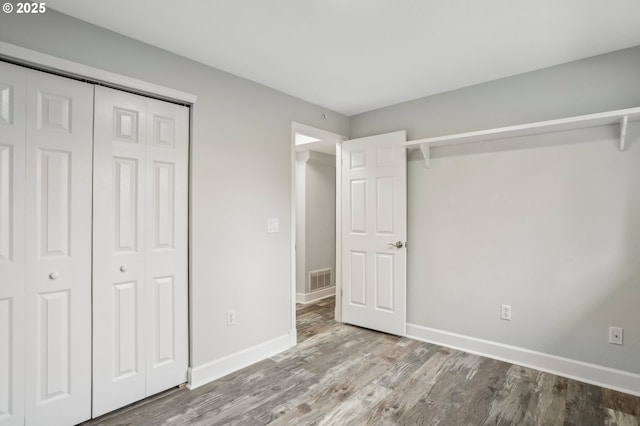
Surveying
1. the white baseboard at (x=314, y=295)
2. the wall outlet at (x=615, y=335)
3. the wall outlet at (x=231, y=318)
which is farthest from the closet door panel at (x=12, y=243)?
the wall outlet at (x=615, y=335)

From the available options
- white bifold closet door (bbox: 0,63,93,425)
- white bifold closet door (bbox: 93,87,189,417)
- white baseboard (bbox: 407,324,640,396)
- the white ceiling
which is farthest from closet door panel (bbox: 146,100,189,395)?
white baseboard (bbox: 407,324,640,396)

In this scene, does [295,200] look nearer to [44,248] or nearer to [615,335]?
[44,248]

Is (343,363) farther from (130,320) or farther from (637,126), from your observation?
(637,126)

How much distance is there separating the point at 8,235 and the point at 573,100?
387cm

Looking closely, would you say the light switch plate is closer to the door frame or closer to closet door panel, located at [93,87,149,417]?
the door frame

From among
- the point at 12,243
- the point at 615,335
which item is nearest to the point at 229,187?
the point at 12,243

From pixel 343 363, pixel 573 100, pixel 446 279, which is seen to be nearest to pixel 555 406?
pixel 446 279

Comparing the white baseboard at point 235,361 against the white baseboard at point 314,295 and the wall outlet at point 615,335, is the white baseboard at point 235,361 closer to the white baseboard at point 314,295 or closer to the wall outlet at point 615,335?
the white baseboard at point 314,295

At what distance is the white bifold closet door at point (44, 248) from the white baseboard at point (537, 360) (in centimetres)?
285

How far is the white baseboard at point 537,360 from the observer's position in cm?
232

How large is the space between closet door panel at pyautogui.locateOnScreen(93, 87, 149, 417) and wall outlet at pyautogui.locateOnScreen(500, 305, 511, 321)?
288 cm

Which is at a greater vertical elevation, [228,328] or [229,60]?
[229,60]

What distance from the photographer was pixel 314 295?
4848 mm

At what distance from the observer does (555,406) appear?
7.02 ft
